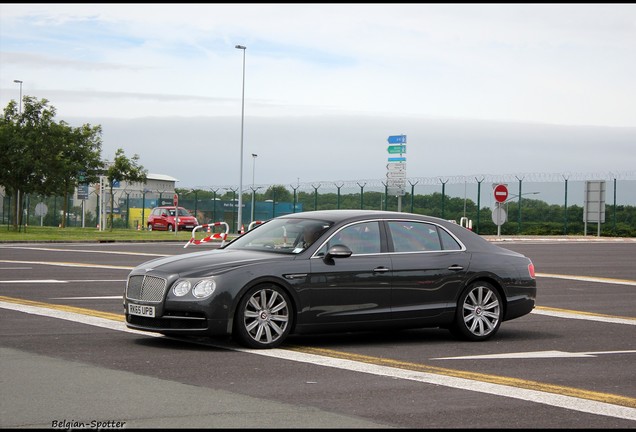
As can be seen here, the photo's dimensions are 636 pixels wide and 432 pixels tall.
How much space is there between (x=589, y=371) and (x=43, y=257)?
20248 millimetres

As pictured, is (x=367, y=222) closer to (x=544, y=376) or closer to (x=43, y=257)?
(x=544, y=376)

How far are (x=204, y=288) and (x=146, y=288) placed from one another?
728 millimetres

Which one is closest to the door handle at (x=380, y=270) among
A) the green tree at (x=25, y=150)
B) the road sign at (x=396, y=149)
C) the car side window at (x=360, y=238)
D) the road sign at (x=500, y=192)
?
the car side window at (x=360, y=238)

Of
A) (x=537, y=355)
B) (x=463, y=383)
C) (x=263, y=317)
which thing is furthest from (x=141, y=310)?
(x=537, y=355)

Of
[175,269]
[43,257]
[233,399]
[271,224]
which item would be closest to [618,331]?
[271,224]

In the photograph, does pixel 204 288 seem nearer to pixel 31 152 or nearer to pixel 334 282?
pixel 334 282

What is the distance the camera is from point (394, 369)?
9.84 meters

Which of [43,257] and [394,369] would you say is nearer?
[394,369]

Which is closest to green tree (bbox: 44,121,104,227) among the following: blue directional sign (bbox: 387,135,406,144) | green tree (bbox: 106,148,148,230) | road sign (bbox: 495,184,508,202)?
green tree (bbox: 106,148,148,230)

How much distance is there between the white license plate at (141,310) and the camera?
10930 mm

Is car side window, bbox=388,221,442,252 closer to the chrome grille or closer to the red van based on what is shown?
the chrome grille

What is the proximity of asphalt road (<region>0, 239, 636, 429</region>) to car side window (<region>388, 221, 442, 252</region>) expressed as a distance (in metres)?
1.08

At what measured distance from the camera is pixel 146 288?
36.3 feet

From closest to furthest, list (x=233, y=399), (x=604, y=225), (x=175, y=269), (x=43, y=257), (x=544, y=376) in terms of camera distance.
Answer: (x=233, y=399)
(x=544, y=376)
(x=175, y=269)
(x=43, y=257)
(x=604, y=225)
